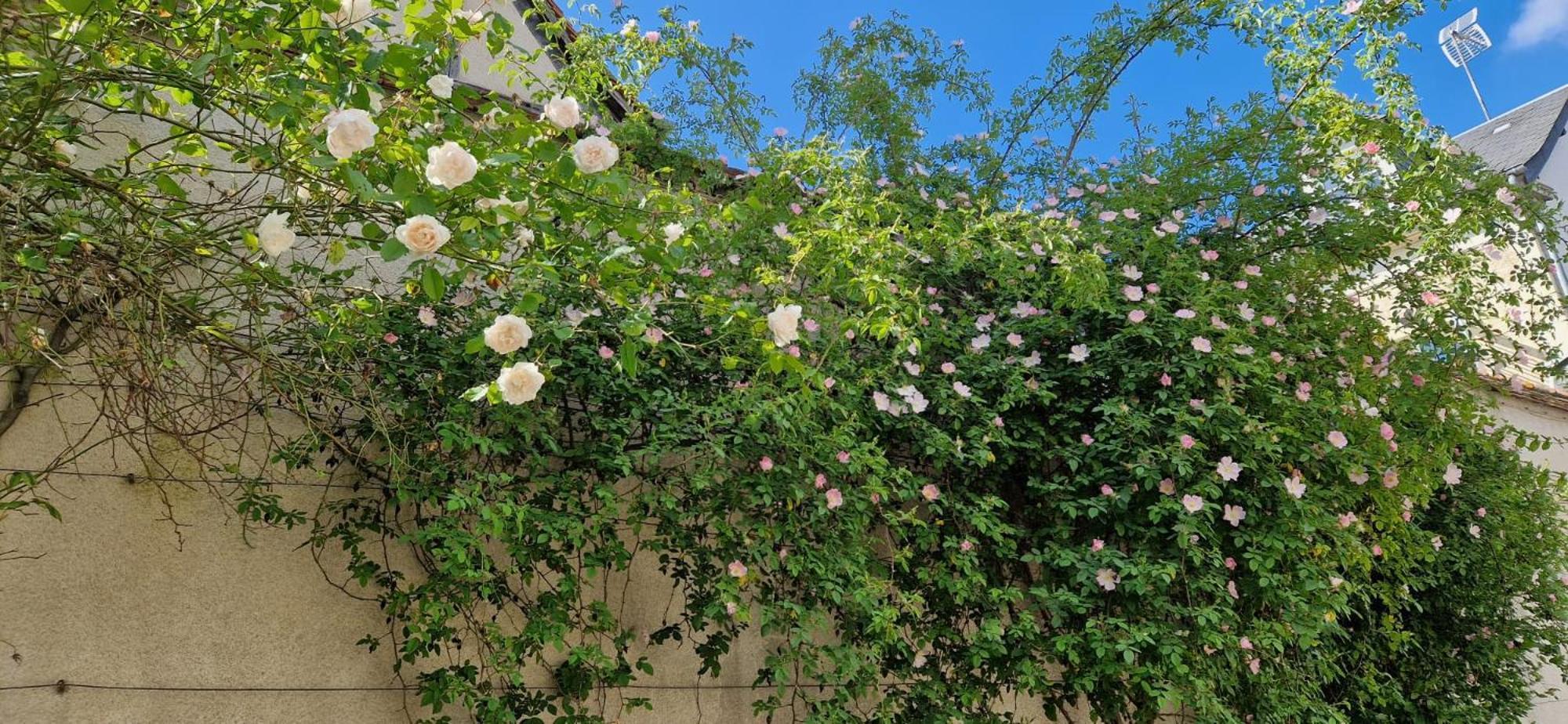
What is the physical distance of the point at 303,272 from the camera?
7.96 ft

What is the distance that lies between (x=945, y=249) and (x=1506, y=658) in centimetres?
312

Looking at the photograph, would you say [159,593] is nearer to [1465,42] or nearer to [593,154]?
[593,154]

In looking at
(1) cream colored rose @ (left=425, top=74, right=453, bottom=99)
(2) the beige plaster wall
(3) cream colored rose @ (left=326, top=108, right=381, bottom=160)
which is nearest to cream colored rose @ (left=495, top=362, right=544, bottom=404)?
(3) cream colored rose @ (left=326, top=108, right=381, bottom=160)

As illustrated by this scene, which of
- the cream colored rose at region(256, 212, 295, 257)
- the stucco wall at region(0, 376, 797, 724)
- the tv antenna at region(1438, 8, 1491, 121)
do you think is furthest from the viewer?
the tv antenna at region(1438, 8, 1491, 121)

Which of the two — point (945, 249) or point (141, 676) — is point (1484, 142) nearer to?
point (945, 249)

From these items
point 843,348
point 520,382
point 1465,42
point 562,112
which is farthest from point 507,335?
point 1465,42

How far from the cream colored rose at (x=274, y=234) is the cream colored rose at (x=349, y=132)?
39cm

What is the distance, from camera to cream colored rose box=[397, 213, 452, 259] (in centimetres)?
150

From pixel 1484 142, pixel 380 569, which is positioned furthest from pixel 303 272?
pixel 1484 142

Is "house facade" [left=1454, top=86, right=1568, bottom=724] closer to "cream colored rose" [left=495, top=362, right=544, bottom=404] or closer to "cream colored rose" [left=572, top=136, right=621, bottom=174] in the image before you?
"cream colored rose" [left=572, top=136, right=621, bottom=174]

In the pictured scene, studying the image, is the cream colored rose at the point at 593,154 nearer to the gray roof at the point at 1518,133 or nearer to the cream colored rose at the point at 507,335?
the cream colored rose at the point at 507,335

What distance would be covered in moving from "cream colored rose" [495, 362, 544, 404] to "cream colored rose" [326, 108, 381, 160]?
0.48m

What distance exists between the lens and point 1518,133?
7.25m

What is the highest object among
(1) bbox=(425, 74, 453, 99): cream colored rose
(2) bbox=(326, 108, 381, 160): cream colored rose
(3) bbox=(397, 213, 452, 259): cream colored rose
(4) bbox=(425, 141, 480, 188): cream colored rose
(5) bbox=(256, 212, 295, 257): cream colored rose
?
(1) bbox=(425, 74, 453, 99): cream colored rose
